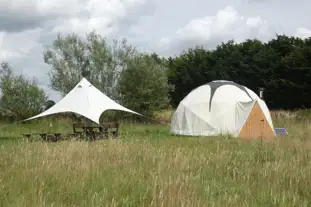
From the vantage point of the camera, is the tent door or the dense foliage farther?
the dense foliage

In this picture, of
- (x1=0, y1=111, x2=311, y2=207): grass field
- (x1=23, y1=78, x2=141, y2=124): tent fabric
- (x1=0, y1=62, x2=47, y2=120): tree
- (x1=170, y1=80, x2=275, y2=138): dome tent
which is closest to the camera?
(x1=0, y1=111, x2=311, y2=207): grass field

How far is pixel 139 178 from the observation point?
5355 mm

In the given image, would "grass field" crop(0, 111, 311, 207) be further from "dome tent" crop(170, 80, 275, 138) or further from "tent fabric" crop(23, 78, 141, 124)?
"dome tent" crop(170, 80, 275, 138)

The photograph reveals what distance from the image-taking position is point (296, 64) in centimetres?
3416

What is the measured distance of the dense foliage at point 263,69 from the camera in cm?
3409

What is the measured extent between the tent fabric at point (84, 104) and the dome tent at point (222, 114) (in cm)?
524

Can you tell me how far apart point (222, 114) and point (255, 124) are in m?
1.81

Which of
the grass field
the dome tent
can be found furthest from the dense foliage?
the grass field

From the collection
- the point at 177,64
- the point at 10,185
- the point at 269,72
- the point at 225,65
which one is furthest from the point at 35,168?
the point at 177,64

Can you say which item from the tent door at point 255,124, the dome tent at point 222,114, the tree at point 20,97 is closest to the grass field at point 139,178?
the tent door at point 255,124

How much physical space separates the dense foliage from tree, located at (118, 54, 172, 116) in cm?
950

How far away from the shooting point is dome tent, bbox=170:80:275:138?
22.2 metres

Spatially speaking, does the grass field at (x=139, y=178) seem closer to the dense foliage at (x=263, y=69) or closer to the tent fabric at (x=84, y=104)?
the tent fabric at (x=84, y=104)

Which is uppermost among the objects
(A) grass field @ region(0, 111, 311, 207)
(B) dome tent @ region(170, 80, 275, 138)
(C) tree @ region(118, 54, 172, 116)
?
(C) tree @ region(118, 54, 172, 116)
